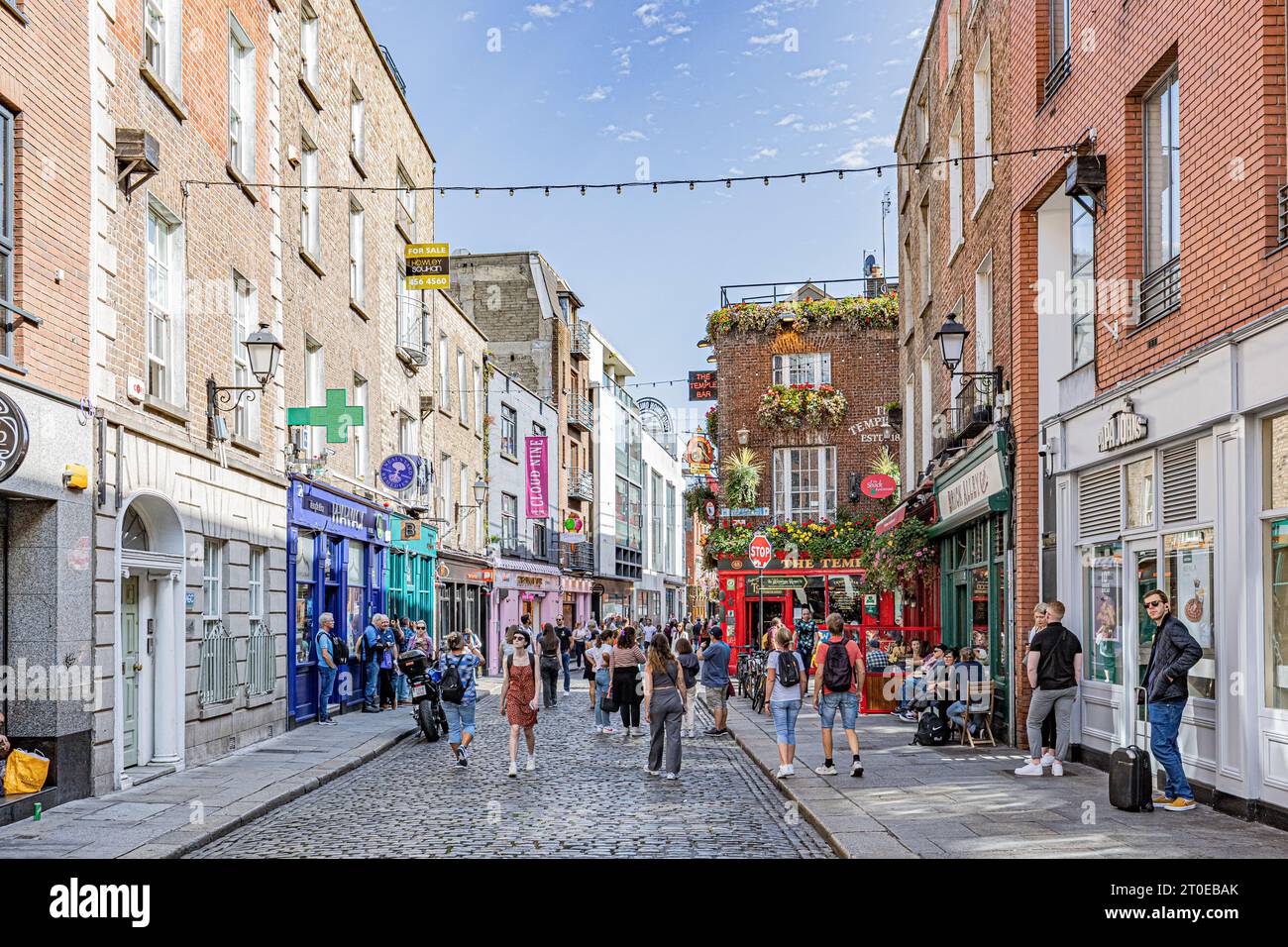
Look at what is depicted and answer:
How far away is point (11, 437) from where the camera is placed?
1038 cm

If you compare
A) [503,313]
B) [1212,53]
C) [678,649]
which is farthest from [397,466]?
[503,313]

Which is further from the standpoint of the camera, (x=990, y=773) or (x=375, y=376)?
(x=375, y=376)

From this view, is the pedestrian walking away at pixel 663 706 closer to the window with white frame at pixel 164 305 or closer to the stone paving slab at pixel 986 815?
the stone paving slab at pixel 986 815

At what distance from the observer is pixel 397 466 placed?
81.7ft

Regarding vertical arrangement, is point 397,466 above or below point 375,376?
below

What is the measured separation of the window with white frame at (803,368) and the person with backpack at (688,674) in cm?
1875

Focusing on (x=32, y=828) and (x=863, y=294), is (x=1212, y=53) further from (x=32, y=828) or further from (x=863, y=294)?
(x=863, y=294)

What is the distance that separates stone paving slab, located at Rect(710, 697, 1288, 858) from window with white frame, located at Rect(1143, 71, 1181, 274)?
5036mm

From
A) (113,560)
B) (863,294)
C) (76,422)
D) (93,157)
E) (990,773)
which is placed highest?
(863,294)

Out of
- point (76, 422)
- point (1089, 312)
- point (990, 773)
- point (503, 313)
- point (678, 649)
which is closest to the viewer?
point (76, 422)

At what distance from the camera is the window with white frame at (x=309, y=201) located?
21.0 m

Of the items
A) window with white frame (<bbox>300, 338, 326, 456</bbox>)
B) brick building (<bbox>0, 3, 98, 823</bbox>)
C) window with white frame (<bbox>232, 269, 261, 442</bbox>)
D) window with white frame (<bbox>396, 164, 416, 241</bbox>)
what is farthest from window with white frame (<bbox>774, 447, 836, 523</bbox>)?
brick building (<bbox>0, 3, 98, 823</bbox>)

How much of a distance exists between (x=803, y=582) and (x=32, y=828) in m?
26.2

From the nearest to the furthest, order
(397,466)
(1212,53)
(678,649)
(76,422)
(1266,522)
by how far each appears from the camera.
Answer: (1266,522) < (1212,53) < (76,422) < (678,649) < (397,466)
